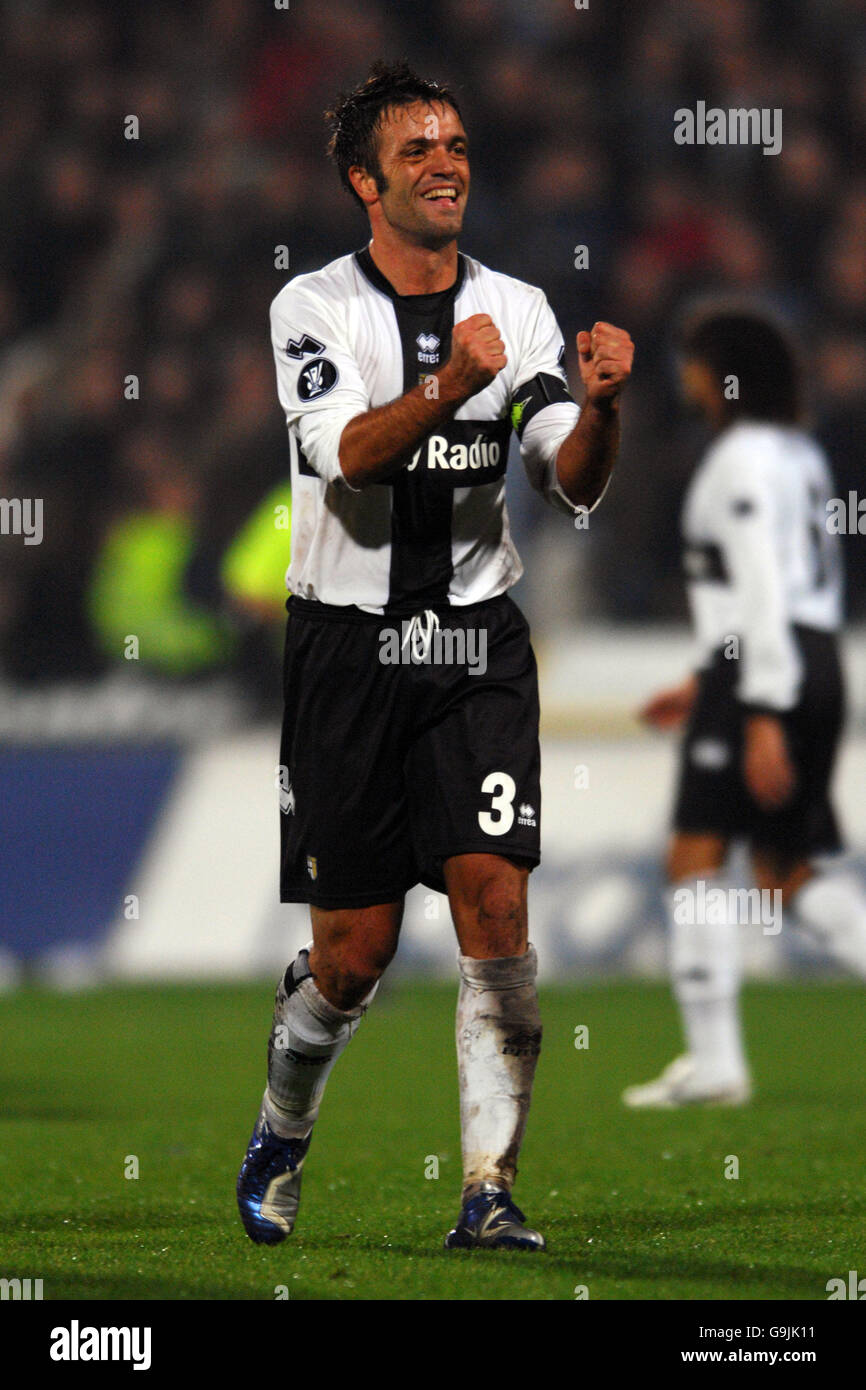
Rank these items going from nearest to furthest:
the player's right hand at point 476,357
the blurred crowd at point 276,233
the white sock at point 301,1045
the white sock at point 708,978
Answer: the player's right hand at point 476,357 → the white sock at point 301,1045 → the white sock at point 708,978 → the blurred crowd at point 276,233

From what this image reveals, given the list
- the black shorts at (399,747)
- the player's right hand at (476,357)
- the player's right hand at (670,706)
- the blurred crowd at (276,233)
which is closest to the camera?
the player's right hand at (476,357)

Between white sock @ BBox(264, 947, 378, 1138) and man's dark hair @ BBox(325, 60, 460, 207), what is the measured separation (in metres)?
1.43

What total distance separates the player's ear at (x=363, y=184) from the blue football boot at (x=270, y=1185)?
5.52ft

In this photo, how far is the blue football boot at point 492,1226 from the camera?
3633 mm

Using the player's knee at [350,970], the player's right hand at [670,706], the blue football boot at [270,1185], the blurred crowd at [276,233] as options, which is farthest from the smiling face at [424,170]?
the blurred crowd at [276,233]

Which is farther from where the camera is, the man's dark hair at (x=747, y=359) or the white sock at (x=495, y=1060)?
the man's dark hair at (x=747, y=359)

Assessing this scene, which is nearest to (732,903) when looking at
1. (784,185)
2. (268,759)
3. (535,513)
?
(268,759)

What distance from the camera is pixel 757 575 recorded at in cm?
652

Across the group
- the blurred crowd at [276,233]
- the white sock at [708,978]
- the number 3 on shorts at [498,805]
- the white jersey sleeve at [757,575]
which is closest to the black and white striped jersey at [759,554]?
the white jersey sleeve at [757,575]

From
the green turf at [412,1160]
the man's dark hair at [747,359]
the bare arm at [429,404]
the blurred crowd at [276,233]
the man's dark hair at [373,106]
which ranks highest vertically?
the blurred crowd at [276,233]

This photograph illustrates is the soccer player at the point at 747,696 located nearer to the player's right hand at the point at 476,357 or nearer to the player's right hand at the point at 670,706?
the player's right hand at the point at 670,706

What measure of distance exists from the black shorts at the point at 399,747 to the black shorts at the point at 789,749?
2.72 metres

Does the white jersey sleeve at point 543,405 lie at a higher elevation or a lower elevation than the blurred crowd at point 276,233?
lower

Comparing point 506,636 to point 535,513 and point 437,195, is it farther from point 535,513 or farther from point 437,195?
point 535,513
